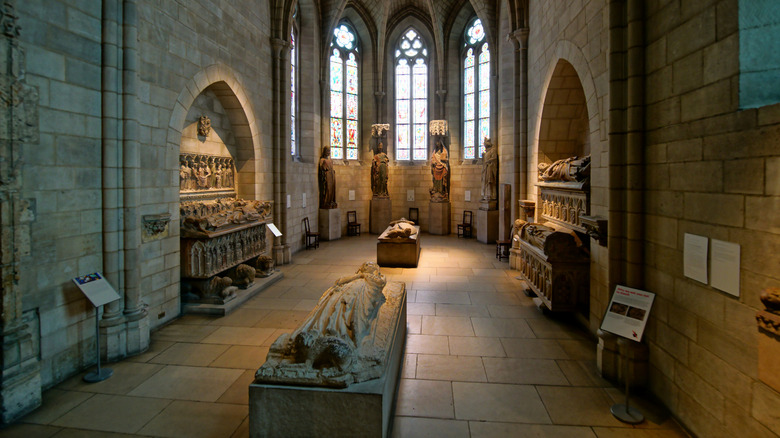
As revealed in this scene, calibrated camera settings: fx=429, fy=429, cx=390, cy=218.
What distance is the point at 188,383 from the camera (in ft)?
13.5

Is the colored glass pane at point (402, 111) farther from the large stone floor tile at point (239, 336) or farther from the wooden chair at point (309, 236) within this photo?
the large stone floor tile at point (239, 336)

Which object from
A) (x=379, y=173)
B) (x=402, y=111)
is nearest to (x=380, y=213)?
(x=379, y=173)

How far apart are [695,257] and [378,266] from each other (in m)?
3.30

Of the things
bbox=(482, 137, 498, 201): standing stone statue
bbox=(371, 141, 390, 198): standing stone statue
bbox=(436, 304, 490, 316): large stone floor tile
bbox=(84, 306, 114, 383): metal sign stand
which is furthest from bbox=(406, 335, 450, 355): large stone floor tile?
bbox=(371, 141, 390, 198): standing stone statue

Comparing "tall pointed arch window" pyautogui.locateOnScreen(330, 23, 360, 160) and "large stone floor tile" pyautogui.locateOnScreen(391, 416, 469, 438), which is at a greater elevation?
"tall pointed arch window" pyautogui.locateOnScreen(330, 23, 360, 160)

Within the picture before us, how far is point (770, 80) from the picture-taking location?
278 centimetres

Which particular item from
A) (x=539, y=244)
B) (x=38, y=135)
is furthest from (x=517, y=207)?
(x=38, y=135)

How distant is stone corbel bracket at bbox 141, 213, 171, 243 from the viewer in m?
5.24

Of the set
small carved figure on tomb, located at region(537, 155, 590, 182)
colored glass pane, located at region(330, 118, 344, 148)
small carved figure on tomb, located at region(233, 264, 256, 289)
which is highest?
colored glass pane, located at region(330, 118, 344, 148)

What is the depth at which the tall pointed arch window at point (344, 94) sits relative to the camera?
49.2 feet

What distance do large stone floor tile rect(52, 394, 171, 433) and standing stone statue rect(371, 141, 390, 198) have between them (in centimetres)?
1193

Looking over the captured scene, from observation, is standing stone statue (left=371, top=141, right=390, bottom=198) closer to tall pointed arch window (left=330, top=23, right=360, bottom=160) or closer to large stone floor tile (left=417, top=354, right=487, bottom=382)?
tall pointed arch window (left=330, top=23, right=360, bottom=160)

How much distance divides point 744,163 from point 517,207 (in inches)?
264

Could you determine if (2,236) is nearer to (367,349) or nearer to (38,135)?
(38,135)
